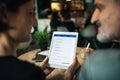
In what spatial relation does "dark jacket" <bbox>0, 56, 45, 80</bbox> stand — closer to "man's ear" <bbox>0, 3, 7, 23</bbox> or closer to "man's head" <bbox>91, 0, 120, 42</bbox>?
"man's ear" <bbox>0, 3, 7, 23</bbox>

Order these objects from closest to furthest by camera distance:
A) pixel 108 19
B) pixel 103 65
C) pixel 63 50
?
pixel 103 65 → pixel 108 19 → pixel 63 50

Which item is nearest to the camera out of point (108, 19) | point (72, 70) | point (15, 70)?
point (15, 70)

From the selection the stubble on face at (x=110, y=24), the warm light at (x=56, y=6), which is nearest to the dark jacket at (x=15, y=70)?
the stubble on face at (x=110, y=24)

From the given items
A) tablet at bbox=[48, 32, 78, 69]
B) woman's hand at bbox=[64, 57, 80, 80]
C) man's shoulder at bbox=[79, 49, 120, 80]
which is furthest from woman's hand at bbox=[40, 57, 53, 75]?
man's shoulder at bbox=[79, 49, 120, 80]

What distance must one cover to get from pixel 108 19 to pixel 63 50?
2.64 feet

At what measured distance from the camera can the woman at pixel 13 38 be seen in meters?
1.30

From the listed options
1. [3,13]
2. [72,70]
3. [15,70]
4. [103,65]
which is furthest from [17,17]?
[72,70]

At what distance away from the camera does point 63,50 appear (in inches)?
86.0

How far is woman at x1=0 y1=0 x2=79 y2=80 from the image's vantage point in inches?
51.1

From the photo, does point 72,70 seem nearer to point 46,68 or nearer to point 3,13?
point 46,68

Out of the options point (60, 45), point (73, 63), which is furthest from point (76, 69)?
point (60, 45)

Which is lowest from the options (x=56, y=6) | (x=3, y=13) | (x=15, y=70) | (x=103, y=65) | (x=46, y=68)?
(x=46, y=68)

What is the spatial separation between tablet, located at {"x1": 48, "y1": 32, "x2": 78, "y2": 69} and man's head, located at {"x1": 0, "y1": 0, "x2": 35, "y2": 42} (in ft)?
2.41

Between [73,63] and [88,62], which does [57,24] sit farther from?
[88,62]
